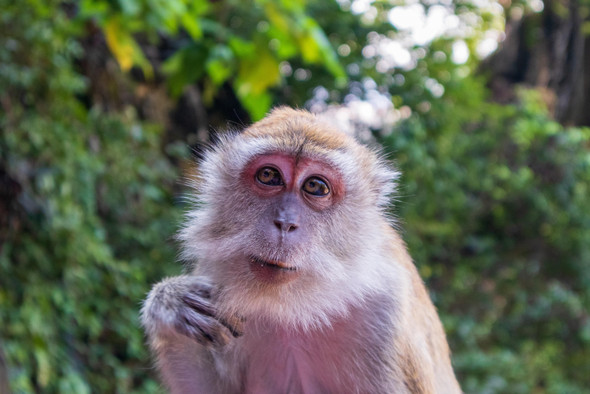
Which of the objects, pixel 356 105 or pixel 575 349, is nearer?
pixel 356 105

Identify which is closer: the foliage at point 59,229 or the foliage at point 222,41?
the foliage at point 222,41

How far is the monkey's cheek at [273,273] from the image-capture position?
2268 millimetres

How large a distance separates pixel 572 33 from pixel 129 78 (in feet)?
20.3

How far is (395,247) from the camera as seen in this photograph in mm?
2801

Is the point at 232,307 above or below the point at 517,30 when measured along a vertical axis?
below

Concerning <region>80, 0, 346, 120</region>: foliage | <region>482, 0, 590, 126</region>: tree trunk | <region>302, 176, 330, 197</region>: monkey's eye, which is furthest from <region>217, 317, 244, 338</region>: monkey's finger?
<region>482, 0, 590, 126</region>: tree trunk

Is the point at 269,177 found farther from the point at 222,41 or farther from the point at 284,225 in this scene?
the point at 222,41

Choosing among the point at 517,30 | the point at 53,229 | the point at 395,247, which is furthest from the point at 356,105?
the point at 517,30

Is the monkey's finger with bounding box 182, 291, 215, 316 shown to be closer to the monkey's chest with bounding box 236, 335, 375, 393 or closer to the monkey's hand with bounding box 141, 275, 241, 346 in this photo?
the monkey's hand with bounding box 141, 275, 241, 346

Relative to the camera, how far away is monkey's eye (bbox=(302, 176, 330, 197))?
243 centimetres

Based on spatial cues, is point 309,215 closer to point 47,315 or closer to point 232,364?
point 232,364

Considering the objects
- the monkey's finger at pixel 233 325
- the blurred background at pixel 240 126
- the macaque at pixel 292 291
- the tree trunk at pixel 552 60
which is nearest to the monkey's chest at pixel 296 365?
the macaque at pixel 292 291

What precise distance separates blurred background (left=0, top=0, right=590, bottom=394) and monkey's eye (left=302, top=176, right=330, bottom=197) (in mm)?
730

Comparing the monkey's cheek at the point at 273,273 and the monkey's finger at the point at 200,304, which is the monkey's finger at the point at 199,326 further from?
the monkey's cheek at the point at 273,273
